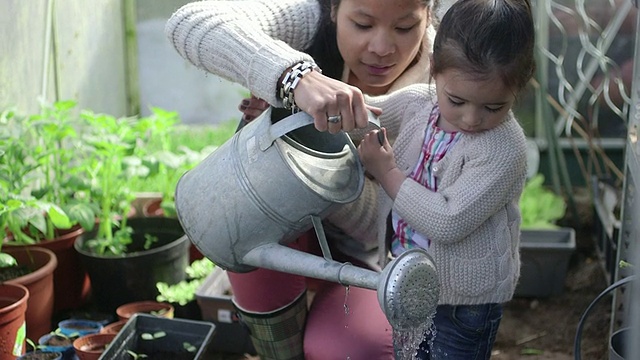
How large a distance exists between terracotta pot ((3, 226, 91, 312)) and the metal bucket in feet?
4.23

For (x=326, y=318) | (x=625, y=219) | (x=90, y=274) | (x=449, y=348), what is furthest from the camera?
(x=90, y=274)

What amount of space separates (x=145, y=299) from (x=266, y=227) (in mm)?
1399

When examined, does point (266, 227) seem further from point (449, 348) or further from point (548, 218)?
point (548, 218)

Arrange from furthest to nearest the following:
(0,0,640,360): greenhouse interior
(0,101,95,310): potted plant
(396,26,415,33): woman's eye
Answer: (0,101,95,310): potted plant
(396,26,415,33): woman's eye
(0,0,640,360): greenhouse interior

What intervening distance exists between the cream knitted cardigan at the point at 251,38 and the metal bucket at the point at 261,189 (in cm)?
12

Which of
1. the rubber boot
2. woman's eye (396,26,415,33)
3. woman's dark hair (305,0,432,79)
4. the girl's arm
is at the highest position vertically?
woman's eye (396,26,415,33)

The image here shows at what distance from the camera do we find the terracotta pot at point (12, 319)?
2.21 meters

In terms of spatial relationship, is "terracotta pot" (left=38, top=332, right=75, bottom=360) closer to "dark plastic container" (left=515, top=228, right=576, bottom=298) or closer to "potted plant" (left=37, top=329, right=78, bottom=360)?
"potted plant" (left=37, top=329, right=78, bottom=360)

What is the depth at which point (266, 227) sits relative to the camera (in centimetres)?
149

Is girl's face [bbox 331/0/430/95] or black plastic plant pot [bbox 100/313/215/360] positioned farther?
black plastic plant pot [bbox 100/313/215/360]

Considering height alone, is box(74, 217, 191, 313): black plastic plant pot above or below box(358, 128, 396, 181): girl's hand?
below

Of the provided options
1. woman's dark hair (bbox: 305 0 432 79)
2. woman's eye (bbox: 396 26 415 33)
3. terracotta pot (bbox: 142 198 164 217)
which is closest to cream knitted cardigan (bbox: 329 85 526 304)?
woman's eye (bbox: 396 26 415 33)

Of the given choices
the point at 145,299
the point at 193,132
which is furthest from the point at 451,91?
the point at 193,132

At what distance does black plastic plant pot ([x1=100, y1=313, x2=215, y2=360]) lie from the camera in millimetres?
2371
